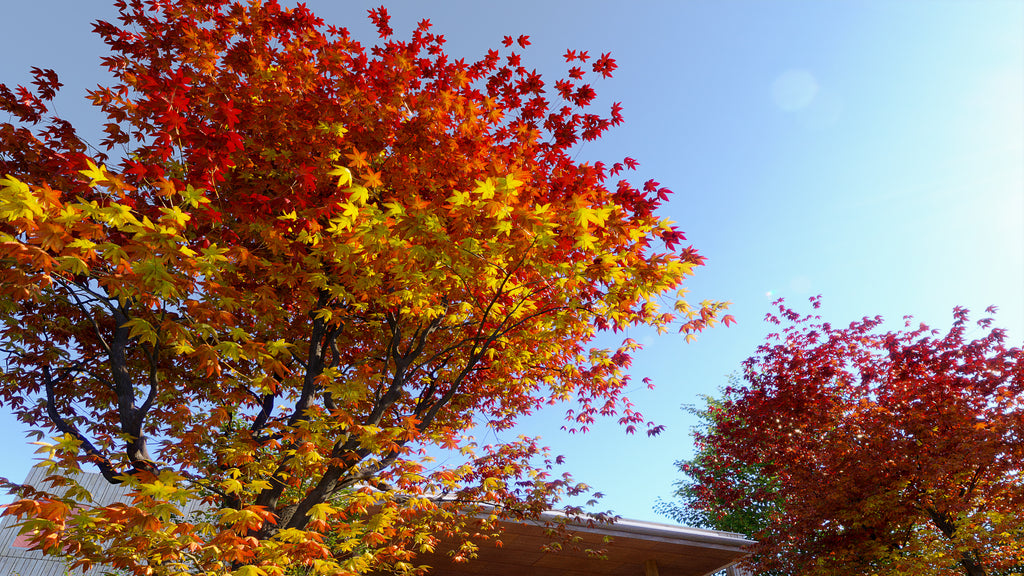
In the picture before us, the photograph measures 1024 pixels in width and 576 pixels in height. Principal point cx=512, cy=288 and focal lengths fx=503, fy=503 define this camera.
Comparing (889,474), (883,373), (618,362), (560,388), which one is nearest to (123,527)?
(560,388)

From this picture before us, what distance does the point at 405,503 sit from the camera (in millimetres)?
6012

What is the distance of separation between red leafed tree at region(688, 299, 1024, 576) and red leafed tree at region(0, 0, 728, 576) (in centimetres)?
444

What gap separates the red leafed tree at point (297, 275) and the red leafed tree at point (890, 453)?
14.6 feet

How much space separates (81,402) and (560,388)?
5.58 metres

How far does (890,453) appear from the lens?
7770 mm

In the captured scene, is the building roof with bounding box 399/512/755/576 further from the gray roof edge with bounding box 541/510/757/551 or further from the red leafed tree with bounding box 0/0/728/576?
the red leafed tree with bounding box 0/0/728/576

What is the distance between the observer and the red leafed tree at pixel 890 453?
7320 mm

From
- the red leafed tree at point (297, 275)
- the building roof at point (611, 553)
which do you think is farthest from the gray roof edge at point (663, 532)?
the red leafed tree at point (297, 275)

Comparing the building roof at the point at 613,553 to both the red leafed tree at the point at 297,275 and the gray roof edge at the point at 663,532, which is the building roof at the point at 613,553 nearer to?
the gray roof edge at the point at 663,532

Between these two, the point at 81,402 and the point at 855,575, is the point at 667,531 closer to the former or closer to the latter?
the point at 855,575

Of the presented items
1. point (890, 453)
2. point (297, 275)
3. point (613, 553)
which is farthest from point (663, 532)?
point (297, 275)

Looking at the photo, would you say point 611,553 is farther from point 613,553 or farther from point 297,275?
point 297,275

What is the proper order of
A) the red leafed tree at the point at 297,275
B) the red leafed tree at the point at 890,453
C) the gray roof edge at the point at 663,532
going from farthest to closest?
the gray roof edge at the point at 663,532 < the red leafed tree at the point at 890,453 < the red leafed tree at the point at 297,275

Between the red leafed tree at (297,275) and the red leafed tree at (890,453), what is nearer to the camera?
the red leafed tree at (297,275)
